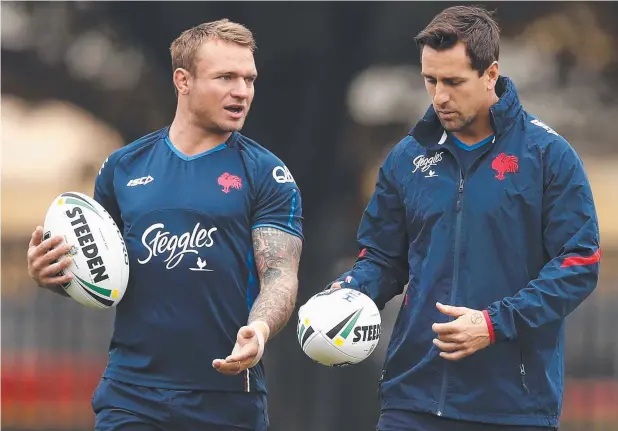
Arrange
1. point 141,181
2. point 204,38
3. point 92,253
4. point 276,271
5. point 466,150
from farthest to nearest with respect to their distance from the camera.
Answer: point 204,38 < point 141,181 < point 276,271 < point 92,253 < point 466,150

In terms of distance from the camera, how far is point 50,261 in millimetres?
5480

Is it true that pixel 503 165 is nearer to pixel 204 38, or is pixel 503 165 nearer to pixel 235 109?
pixel 235 109

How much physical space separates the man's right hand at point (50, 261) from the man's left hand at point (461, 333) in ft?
5.18

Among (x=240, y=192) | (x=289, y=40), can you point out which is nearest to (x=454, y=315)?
(x=240, y=192)

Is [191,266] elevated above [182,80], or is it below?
below

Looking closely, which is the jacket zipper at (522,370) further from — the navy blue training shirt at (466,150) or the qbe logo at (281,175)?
the qbe logo at (281,175)

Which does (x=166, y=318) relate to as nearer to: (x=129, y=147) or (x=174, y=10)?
(x=129, y=147)

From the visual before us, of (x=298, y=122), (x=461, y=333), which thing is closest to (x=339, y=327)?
(x=461, y=333)

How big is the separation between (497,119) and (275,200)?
1.05m

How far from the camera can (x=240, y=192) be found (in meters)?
5.60

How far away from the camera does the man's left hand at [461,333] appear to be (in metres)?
4.86

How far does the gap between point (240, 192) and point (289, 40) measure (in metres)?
5.19

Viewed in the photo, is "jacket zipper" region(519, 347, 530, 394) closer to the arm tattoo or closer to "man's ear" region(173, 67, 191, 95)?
the arm tattoo

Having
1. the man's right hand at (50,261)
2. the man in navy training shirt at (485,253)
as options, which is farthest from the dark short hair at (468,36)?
the man's right hand at (50,261)
